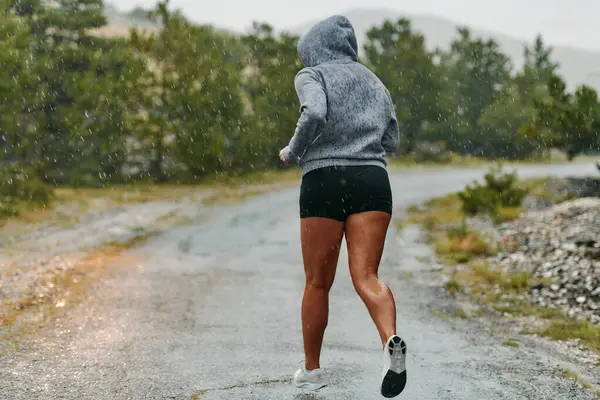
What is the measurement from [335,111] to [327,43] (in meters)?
0.44

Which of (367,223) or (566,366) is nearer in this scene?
(367,223)

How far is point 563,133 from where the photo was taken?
645 inches

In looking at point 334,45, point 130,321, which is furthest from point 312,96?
point 130,321

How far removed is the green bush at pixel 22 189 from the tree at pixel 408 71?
40407 millimetres

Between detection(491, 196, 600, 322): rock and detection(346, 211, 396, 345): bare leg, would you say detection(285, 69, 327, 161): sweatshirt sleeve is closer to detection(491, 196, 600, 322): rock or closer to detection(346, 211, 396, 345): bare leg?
detection(346, 211, 396, 345): bare leg

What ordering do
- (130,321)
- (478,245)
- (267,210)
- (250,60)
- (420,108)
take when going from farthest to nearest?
1. (420,108)
2. (250,60)
3. (267,210)
4. (478,245)
5. (130,321)

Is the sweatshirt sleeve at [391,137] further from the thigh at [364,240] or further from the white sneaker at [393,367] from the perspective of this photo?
the white sneaker at [393,367]

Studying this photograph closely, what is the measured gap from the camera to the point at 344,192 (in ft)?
11.9

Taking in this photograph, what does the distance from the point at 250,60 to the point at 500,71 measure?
32063 millimetres

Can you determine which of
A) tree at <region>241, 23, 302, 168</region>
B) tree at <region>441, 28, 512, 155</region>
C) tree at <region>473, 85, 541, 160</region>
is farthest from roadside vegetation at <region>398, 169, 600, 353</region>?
tree at <region>441, 28, 512, 155</region>

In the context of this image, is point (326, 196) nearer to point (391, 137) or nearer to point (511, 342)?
point (391, 137)

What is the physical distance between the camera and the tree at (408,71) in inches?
2192

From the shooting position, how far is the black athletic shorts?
11.9 feet

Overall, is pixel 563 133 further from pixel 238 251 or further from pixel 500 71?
pixel 500 71
